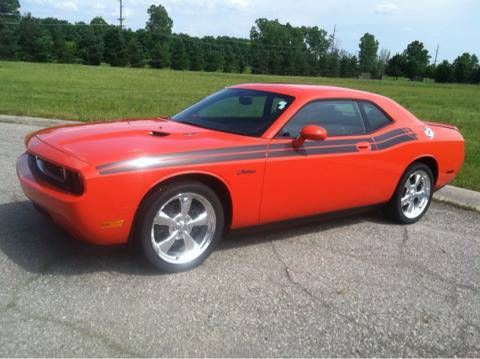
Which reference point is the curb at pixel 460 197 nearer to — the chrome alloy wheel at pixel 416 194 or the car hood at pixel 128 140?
the chrome alloy wheel at pixel 416 194

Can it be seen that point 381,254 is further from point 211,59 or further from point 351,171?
point 211,59

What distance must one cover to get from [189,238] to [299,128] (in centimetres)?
136

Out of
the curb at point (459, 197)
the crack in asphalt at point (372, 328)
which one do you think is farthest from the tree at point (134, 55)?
the crack in asphalt at point (372, 328)

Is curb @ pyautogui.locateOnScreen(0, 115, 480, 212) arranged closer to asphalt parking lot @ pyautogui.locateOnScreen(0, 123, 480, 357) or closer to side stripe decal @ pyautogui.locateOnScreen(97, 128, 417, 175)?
asphalt parking lot @ pyautogui.locateOnScreen(0, 123, 480, 357)

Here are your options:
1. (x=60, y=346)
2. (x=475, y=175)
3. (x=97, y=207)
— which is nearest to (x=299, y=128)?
(x=97, y=207)

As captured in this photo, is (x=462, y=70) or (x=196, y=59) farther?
(x=462, y=70)

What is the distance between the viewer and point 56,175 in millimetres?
3580

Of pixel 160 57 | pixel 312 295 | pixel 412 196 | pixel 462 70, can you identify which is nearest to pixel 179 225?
pixel 312 295

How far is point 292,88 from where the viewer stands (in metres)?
4.77

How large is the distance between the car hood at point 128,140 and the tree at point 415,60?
3941 inches

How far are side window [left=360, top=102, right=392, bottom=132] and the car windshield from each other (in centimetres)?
92

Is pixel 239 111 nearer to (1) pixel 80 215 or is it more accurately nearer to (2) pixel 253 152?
(2) pixel 253 152

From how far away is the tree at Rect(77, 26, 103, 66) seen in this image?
215 ft

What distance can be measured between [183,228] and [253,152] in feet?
2.66
